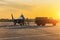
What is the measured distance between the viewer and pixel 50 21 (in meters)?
51.4

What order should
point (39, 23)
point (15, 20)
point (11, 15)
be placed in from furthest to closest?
point (11, 15) → point (15, 20) → point (39, 23)

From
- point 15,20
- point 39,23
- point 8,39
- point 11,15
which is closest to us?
point 8,39

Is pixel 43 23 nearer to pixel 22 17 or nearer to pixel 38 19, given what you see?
pixel 38 19

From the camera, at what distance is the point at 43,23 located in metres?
51.3

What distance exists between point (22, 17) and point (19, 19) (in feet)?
3.05

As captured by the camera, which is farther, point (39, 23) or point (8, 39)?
point (39, 23)

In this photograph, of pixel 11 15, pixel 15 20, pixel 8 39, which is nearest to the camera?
pixel 8 39

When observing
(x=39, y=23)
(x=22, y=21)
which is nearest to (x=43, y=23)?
(x=39, y=23)

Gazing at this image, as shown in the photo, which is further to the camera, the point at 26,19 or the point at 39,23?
the point at 26,19

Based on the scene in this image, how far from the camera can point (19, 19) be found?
53.3 meters

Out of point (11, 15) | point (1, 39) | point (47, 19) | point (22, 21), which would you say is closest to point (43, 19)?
point (47, 19)

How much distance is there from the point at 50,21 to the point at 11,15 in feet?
40.4

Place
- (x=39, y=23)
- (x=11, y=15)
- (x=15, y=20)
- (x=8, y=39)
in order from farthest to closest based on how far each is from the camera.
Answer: (x=11, y=15)
(x=15, y=20)
(x=39, y=23)
(x=8, y=39)

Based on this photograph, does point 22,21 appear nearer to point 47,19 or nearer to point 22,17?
point 22,17
